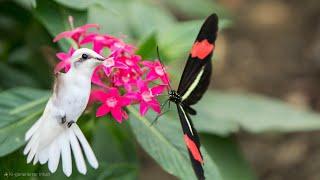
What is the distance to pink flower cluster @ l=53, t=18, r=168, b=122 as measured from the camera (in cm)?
129

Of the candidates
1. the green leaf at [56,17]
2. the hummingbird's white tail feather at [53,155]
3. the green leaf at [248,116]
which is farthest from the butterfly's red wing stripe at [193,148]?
the green leaf at [248,116]

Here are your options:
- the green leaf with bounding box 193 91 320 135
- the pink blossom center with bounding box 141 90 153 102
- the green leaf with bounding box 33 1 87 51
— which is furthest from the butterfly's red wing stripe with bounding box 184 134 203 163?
the green leaf with bounding box 193 91 320 135

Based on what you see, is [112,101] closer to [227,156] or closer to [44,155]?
[44,155]

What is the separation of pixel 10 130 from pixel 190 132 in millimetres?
535

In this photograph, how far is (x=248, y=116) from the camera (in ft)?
8.05

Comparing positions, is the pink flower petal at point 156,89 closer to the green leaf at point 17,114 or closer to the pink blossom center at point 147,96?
the pink blossom center at point 147,96

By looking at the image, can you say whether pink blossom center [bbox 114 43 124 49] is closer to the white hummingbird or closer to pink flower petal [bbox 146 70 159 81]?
pink flower petal [bbox 146 70 159 81]

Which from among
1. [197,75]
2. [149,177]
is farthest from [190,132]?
[149,177]

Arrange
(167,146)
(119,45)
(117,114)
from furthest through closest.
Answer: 1. (167,146)
2. (119,45)
3. (117,114)

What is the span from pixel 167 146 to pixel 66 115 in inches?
16.2

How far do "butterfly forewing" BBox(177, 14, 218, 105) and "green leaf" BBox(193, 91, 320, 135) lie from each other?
73cm

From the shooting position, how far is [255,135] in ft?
10.2

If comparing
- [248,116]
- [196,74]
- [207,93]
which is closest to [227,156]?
[248,116]

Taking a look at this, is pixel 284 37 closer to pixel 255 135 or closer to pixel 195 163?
pixel 255 135
